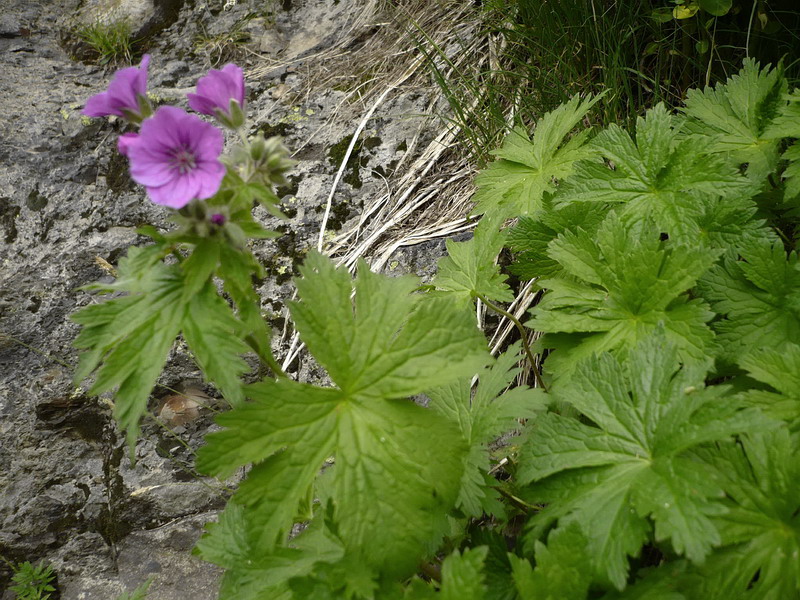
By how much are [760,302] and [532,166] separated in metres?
0.92

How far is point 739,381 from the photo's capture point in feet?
5.14

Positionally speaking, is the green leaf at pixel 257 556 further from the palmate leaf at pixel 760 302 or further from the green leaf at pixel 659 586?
the palmate leaf at pixel 760 302

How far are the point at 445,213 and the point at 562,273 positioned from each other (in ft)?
2.82

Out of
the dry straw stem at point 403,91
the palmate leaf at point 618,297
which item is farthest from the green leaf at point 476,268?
the dry straw stem at point 403,91

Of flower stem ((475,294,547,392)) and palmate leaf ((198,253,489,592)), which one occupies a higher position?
palmate leaf ((198,253,489,592))

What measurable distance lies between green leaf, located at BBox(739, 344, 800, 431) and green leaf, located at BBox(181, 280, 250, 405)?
1161mm

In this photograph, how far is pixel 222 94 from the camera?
1321mm

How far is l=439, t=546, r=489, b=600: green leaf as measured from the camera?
114 cm

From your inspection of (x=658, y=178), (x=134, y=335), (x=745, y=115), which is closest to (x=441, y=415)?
(x=134, y=335)

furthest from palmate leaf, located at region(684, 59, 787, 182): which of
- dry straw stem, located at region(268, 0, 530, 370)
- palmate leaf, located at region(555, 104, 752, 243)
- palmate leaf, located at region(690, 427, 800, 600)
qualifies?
palmate leaf, located at region(690, 427, 800, 600)

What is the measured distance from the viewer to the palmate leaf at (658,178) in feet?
5.70

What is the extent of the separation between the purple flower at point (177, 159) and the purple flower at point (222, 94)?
0.19 m

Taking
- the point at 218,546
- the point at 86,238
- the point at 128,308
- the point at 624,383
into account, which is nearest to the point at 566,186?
the point at 624,383

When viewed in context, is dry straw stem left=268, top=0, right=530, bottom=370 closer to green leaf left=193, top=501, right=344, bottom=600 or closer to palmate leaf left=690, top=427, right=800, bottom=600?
green leaf left=193, top=501, right=344, bottom=600
